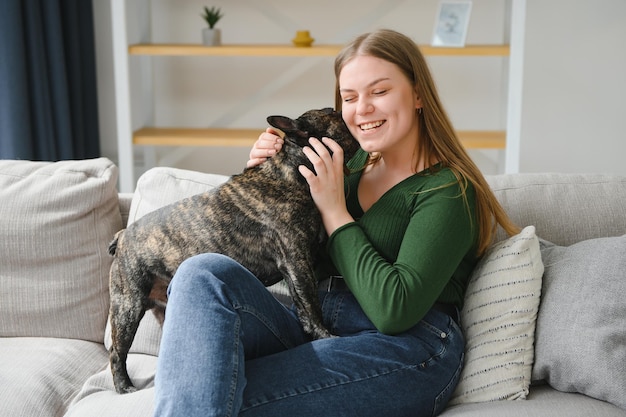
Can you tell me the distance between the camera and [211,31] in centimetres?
381

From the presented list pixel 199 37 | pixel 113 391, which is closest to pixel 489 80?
pixel 199 37

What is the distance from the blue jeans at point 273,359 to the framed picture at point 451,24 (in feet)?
7.26

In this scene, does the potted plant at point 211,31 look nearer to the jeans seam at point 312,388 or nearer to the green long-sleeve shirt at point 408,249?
the green long-sleeve shirt at point 408,249

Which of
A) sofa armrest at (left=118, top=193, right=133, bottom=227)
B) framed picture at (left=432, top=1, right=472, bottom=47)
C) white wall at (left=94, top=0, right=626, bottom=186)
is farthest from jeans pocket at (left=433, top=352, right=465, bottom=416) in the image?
white wall at (left=94, top=0, right=626, bottom=186)

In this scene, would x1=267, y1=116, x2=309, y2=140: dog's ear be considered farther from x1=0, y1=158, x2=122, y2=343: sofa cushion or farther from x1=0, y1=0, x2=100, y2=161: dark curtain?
x1=0, y1=0, x2=100, y2=161: dark curtain

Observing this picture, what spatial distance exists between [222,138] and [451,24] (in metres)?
1.22

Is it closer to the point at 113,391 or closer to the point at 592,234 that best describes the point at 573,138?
the point at 592,234

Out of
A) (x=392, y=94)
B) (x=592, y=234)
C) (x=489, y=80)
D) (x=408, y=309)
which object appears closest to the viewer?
(x=408, y=309)

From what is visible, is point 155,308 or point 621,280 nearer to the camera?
point 621,280

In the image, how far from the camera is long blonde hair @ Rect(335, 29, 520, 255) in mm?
1824

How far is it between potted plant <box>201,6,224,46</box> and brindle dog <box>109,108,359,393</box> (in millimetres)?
2077

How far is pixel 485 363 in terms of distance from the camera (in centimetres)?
175

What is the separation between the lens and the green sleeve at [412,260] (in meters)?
1.67

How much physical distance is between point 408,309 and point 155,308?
648mm
